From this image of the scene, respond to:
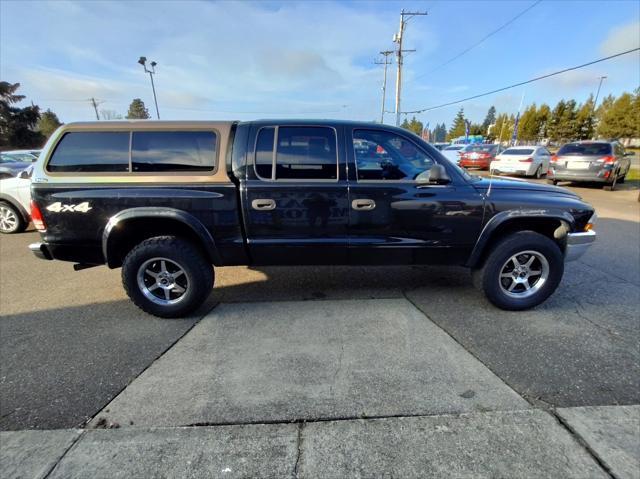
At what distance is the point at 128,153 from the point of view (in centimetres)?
314

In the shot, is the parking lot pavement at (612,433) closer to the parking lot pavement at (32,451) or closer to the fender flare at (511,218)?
the fender flare at (511,218)

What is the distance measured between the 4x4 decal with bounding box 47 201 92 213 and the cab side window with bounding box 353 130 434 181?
2.58m

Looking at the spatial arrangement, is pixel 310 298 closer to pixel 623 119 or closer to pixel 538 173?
pixel 538 173

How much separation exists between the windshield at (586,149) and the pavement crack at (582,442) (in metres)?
12.6

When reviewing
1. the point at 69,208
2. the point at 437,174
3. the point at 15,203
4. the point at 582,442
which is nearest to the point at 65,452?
the point at 69,208

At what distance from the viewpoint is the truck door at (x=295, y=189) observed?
312 centimetres

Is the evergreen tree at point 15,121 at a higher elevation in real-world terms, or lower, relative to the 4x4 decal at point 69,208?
higher

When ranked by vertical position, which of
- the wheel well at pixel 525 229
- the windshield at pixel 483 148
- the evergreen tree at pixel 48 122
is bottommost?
the windshield at pixel 483 148

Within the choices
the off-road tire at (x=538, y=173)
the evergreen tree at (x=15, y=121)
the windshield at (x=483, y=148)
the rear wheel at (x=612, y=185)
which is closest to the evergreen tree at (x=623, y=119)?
the windshield at (x=483, y=148)

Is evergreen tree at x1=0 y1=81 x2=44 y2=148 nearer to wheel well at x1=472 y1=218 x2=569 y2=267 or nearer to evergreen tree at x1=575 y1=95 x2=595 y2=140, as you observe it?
wheel well at x1=472 y1=218 x2=569 y2=267

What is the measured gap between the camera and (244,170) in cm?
313

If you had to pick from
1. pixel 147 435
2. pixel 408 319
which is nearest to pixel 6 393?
pixel 147 435

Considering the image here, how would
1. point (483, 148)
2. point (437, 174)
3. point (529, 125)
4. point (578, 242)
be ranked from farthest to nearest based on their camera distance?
point (529, 125), point (483, 148), point (578, 242), point (437, 174)

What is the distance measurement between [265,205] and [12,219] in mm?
6812
